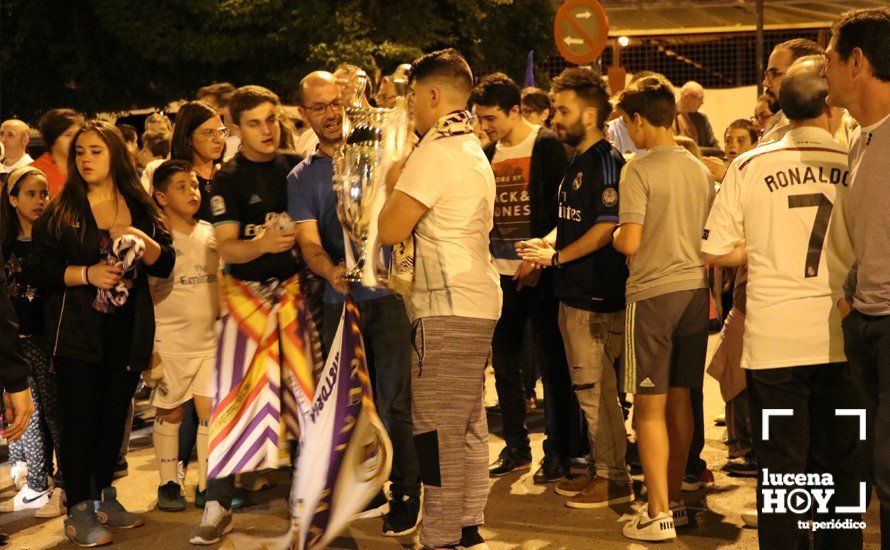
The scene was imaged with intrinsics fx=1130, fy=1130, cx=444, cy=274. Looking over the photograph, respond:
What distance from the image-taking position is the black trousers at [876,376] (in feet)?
13.7

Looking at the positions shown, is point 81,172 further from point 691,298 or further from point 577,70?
point 691,298

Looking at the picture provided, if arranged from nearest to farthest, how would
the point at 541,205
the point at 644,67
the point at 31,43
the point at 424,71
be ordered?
the point at 424,71
the point at 541,205
the point at 31,43
the point at 644,67

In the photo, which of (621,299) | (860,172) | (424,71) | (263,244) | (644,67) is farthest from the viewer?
(644,67)

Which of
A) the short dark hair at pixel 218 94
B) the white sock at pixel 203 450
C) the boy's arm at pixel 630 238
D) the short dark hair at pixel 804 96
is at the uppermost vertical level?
the short dark hair at pixel 218 94

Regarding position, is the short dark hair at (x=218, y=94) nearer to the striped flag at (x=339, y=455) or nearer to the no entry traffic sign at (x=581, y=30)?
the striped flag at (x=339, y=455)

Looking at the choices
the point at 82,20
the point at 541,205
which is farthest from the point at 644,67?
the point at 541,205

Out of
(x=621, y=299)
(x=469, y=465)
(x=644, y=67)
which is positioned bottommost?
(x=469, y=465)

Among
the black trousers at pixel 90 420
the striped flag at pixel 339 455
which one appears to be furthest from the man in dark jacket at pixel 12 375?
the black trousers at pixel 90 420

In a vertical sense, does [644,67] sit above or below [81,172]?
above

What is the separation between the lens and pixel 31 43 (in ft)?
77.5

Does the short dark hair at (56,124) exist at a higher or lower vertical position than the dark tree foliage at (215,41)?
lower

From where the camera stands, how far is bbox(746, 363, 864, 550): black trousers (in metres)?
4.67

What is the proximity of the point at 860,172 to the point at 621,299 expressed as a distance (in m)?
2.20

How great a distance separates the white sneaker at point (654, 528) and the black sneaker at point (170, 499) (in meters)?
2.59
